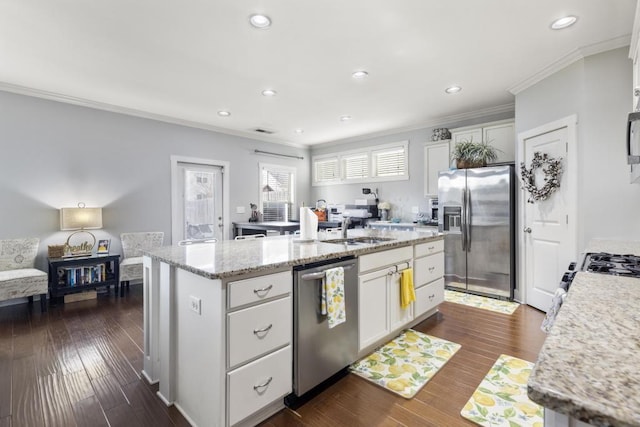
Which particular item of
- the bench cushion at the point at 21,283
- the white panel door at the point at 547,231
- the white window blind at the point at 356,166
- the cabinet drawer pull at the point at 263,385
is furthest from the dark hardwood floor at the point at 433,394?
the white window blind at the point at 356,166

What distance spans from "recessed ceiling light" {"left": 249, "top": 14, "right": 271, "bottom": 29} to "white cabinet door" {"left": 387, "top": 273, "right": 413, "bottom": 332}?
227 centimetres

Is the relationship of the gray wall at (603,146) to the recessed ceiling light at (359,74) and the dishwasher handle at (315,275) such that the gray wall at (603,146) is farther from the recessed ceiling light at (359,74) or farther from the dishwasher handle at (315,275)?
the dishwasher handle at (315,275)

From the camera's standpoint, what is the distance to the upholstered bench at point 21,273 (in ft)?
11.3

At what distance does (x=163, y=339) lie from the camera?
1.95 meters

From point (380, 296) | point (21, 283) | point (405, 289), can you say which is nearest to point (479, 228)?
point (405, 289)

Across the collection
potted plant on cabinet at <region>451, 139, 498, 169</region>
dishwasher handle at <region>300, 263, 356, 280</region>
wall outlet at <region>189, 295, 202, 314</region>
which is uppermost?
potted plant on cabinet at <region>451, 139, 498, 169</region>

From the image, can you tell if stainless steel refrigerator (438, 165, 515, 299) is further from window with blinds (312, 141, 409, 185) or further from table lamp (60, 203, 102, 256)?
table lamp (60, 203, 102, 256)

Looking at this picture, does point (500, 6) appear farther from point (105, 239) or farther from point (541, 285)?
point (105, 239)

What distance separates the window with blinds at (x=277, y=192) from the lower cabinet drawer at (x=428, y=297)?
13.0 ft

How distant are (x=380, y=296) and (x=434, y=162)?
129 inches

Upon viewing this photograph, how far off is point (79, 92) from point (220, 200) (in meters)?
2.56

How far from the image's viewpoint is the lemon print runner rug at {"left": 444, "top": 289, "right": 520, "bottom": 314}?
362cm

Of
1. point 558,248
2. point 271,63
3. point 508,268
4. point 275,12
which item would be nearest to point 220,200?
point 271,63

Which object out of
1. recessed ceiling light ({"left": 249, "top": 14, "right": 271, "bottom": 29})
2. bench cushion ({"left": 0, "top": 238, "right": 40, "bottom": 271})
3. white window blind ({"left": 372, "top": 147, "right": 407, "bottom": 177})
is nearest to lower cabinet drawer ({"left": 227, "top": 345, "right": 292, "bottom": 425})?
recessed ceiling light ({"left": 249, "top": 14, "right": 271, "bottom": 29})
